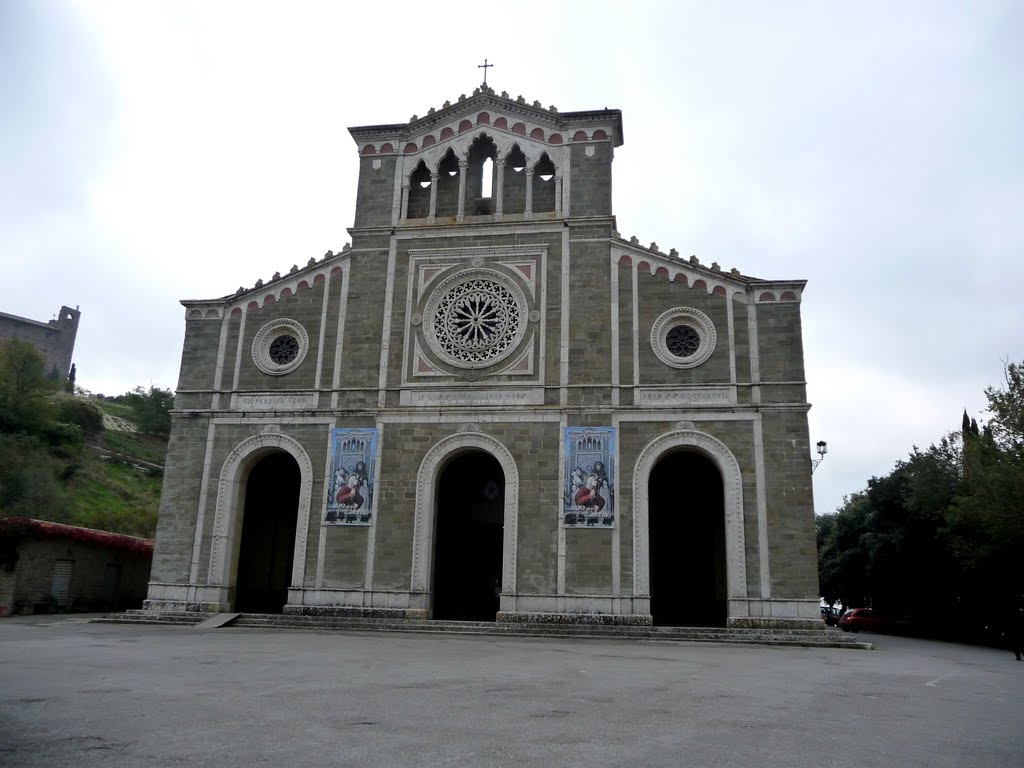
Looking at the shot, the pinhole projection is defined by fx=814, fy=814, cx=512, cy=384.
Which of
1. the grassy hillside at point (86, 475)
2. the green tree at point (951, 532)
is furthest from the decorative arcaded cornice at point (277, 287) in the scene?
the green tree at point (951, 532)

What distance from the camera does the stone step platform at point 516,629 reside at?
→ 2250cm

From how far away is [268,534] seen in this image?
30203 mm

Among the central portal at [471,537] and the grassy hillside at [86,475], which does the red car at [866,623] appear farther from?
the grassy hillside at [86,475]

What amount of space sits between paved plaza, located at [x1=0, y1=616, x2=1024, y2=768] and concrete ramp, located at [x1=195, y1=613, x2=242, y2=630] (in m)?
7.10

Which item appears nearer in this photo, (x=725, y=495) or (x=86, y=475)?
(x=725, y=495)

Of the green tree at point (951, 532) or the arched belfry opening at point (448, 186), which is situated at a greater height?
the arched belfry opening at point (448, 186)

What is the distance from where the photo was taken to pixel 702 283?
1040 inches

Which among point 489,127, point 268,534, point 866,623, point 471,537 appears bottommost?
point 866,623

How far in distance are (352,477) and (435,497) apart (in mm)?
2771

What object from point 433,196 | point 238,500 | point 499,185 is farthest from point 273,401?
point 499,185

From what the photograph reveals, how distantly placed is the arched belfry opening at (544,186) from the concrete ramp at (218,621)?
16.7m

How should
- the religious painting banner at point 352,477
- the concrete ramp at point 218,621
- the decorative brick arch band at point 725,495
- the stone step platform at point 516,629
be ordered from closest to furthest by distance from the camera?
1. the stone step platform at point 516,629
2. the decorative brick arch band at point 725,495
3. the concrete ramp at point 218,621
4. the religious painting banner at point 352,477

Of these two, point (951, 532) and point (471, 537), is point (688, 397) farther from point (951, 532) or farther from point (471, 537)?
point (951, 532)

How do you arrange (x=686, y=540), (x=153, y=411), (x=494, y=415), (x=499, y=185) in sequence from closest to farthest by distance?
(x=494, y=415) → (x=499, y=185) → (x=686, y=540) → (x=153, y=411)
